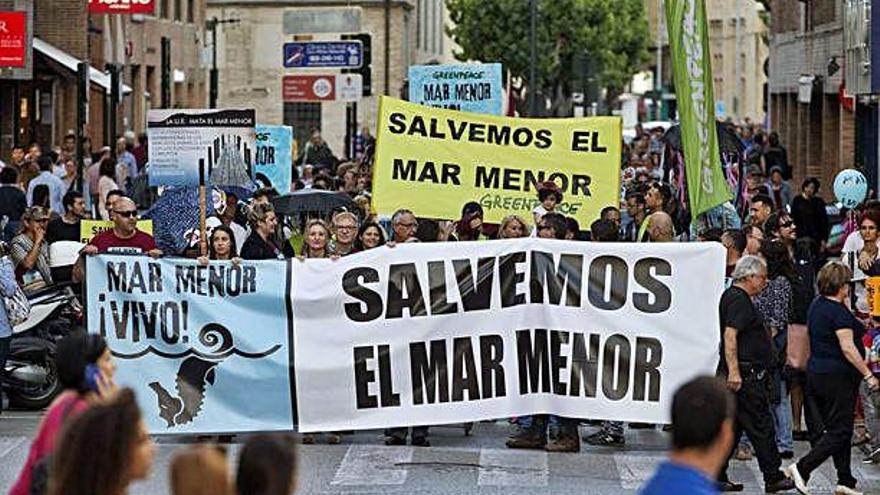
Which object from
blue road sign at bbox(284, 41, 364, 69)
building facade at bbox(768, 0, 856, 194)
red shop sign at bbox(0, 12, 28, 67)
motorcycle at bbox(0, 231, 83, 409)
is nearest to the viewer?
motorcycle at bbox(0, 231, 83, 409)

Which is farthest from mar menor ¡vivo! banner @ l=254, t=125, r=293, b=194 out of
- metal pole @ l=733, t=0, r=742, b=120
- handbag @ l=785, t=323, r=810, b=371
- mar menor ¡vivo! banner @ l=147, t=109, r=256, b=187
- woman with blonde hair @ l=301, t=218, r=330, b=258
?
metal pole @ l=733, t=0, r=742, b=120

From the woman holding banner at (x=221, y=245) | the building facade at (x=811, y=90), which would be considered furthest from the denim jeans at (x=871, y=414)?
the building facade at (x=811, y=90)

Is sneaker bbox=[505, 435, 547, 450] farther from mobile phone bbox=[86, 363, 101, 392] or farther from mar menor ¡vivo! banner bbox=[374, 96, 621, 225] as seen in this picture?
mobile phone bbox=[86, 363, 101, 392]

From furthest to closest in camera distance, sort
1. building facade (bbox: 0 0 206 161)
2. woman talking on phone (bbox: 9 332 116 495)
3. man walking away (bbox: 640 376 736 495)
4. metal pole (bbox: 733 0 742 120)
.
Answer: metal pole (bbox: 733 0 742 120), building facade (bbox: 0 0 206 161), woman talking on phone (bbox: 9 332 116 495), man walking away (bbox: 640 376 736 495)

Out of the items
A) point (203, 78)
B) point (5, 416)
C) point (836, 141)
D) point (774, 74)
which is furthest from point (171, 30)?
point (5, 416)

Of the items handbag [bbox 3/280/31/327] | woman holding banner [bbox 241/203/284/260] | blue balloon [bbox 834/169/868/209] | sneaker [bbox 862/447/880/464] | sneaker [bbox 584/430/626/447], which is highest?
blue balloon [bbox 834/169/868/209]

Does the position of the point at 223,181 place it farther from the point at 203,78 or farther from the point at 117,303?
the point at 203,78

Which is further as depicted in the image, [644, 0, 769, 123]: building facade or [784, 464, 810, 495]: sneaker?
[644, 0, 769, 123]: building facade

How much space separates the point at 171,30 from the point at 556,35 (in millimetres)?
24794

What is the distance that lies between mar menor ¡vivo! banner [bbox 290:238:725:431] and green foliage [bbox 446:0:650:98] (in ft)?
191

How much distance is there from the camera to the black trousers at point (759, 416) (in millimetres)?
13883

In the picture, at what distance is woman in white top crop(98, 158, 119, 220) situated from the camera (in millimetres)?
30116

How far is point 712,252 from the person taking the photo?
15.3 meters

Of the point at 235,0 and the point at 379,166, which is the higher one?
the point at 235,0
